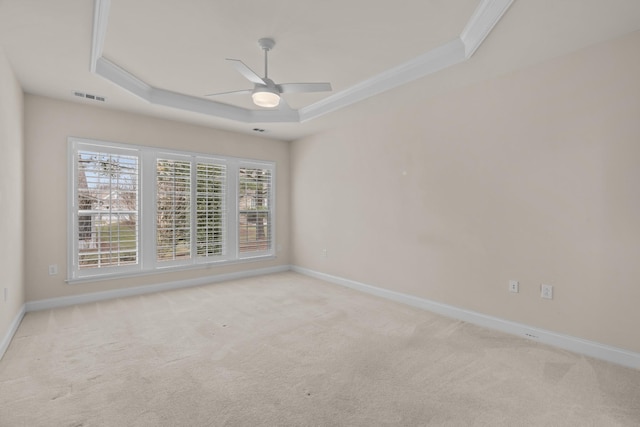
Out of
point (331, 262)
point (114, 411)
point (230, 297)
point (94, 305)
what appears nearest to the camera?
point (114, 411)

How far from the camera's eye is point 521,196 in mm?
3043

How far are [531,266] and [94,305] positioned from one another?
490 cm

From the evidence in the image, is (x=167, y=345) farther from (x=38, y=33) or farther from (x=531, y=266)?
(x=531, y=266)

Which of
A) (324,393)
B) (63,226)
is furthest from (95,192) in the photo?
(324,393)

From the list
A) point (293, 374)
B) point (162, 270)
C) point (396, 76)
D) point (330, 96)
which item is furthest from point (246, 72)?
point (162, 270)

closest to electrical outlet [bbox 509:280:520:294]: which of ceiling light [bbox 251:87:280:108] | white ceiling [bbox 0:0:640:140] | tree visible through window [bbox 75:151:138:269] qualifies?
white ceiling [bbox 0:0:640:140]

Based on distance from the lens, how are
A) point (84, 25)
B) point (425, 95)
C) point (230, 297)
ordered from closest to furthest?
point (84, 25)
point (425, 95)
point (230, 297)

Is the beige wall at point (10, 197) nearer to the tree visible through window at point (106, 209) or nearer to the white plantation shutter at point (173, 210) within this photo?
the tree visible through window at point (106, 209)

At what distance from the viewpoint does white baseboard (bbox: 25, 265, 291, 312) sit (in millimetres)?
3805

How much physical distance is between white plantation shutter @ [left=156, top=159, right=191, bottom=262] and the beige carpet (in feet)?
4.09

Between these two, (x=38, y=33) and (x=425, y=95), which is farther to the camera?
(x=425, y=95)

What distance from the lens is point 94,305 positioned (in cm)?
396

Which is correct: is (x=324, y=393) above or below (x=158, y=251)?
below

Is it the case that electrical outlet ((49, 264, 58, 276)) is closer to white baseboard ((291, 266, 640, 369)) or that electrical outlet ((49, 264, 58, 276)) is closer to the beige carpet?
the beige carpet
